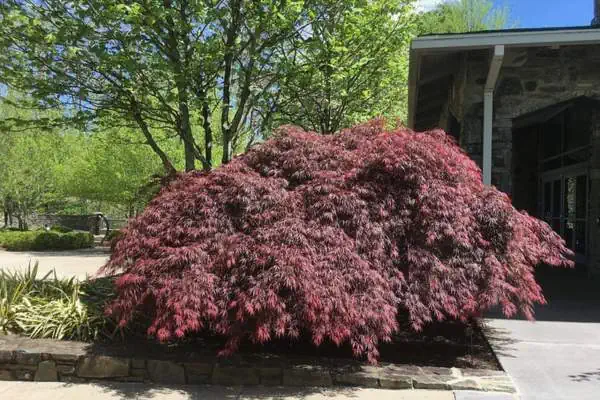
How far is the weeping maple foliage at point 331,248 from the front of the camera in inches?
181

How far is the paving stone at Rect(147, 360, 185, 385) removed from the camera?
509 cm

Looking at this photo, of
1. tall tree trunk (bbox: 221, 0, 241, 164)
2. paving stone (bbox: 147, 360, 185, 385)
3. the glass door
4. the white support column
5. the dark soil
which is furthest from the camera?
the glass door

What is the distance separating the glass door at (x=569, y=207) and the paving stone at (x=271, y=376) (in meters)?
8.08

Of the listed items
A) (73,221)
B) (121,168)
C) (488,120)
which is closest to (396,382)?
(488,120)

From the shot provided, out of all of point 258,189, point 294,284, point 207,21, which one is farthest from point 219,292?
point 207,21

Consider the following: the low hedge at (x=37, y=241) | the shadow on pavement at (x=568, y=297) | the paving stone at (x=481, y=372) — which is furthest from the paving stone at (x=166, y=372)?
the low hedge at (x=37, y=241)

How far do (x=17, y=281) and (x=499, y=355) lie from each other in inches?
230

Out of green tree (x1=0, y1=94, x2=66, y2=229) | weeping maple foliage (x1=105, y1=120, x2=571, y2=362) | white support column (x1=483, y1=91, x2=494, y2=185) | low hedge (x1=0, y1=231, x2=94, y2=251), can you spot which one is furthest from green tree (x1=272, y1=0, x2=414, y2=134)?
green tree (x1=0, y1=94, x2=66, y2=229)

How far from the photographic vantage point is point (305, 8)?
8898 millimetres

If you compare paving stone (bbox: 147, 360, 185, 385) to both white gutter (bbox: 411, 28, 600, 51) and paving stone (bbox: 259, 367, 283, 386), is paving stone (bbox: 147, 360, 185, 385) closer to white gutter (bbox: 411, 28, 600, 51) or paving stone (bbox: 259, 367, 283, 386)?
paving stone (bbox: 259, 367, 283, 386)

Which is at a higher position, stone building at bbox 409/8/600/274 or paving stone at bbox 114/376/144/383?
stone building at bbox 409/8/600/274

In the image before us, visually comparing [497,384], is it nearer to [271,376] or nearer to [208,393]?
[271,376]

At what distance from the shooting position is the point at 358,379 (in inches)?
193

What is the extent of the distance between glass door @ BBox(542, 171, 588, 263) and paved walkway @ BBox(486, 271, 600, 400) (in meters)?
3.39
